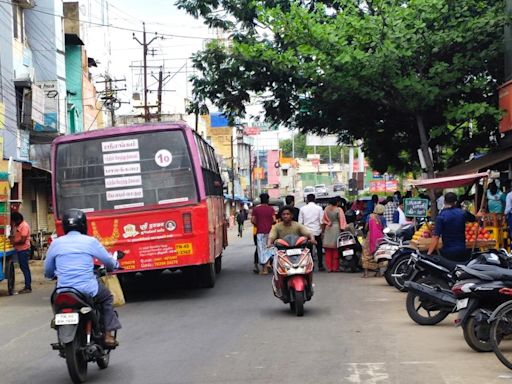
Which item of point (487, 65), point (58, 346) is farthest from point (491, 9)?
point (58, 346)

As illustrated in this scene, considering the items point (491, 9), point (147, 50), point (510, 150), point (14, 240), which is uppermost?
point (147, 50)

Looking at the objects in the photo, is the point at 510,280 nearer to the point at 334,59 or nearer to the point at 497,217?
the point at 497,217

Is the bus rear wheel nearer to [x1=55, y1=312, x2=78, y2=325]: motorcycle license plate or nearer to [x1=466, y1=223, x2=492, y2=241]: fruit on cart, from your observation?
[x1=466, y1=223, x2=492, y2=241]: fruit on cart

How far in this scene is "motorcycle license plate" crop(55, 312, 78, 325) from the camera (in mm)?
6816

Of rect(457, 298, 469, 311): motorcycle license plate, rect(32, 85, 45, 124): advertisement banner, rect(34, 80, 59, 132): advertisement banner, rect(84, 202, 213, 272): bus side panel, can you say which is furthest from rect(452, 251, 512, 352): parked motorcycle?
rect(34, 80, 59, 132): advertisement banner

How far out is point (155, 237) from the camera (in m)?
13.3

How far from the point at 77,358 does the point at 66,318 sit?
46 cm

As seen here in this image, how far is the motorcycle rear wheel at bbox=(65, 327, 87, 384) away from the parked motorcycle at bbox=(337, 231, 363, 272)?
10595mm

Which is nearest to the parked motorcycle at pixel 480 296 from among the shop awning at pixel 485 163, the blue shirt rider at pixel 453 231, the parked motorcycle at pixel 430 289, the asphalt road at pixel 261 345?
the asphalt road at pixel 261 345

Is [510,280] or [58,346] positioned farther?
[510,280]

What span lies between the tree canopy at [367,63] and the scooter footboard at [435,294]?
798 cm

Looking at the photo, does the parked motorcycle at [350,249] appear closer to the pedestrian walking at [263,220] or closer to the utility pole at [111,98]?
the pedestrian walking at [263,220]

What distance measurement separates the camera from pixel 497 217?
15.6 meters

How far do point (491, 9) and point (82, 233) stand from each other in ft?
42.9
